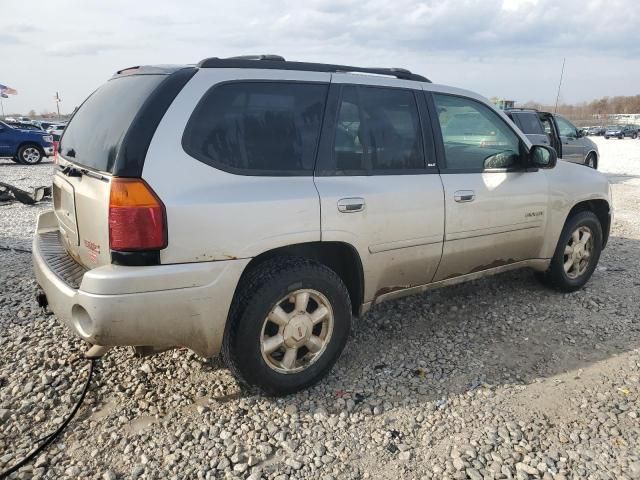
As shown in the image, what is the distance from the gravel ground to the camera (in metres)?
2.44

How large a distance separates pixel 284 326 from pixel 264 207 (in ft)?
2.32

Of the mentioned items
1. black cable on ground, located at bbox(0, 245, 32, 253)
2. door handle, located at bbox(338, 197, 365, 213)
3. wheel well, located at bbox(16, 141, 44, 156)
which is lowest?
black cable on ground, located at bbox(0, 245, 32, 253)

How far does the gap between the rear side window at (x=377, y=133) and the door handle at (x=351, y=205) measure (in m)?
0.18

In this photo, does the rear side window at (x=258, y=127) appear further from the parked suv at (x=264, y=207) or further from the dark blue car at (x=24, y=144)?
the dark blue car at (x=24, y=144)

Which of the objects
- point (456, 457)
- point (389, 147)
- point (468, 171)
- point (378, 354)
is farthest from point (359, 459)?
point (468, 171)

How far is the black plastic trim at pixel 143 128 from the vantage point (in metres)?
2.36

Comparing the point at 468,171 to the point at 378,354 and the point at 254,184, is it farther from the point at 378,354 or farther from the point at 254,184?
the point at 254,184

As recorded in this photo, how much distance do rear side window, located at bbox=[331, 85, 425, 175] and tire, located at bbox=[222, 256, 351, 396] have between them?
2.29 ft

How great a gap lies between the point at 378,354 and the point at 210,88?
208 cm

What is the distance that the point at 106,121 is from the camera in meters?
2.73

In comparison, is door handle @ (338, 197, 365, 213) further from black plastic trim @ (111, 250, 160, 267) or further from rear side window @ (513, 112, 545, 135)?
rear side window @ (513, 112, 545, 135)

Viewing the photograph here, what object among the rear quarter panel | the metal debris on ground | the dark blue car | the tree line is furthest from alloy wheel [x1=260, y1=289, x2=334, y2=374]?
the tree line

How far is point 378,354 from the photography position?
11.5 ft

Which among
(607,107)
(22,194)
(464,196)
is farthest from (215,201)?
(607,107)
